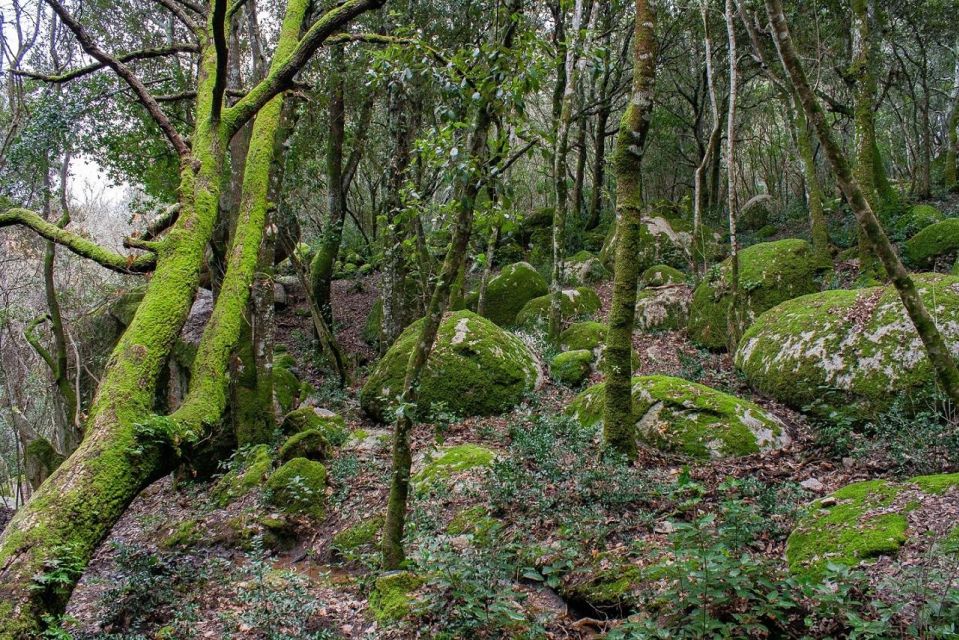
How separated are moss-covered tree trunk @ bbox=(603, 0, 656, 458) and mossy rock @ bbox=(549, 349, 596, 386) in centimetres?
345

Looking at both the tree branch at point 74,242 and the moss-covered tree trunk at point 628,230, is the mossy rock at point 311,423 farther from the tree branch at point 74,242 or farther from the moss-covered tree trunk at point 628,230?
the moss-covered tree trunk at point 628,230

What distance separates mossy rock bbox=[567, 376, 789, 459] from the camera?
5547 mm

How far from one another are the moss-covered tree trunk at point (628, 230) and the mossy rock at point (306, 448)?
11.9ft

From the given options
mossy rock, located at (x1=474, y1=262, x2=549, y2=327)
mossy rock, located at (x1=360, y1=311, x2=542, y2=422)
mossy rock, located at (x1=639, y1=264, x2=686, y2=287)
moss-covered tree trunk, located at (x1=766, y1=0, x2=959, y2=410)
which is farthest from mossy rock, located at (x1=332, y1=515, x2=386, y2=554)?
mossy rock, located at (x1=639, y1=264, x2=686, y2=287)

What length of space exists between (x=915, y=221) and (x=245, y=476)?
1415 centimetres

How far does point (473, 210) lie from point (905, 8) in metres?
21.1

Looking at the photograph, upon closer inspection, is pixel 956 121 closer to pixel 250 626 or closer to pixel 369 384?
pixel 369 384

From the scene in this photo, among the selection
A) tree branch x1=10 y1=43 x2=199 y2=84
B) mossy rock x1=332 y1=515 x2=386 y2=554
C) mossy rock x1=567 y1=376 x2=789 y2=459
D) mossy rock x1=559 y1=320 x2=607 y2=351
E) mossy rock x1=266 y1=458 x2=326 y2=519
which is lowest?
mossy rock x1=332 y1=515 x2=386 y2=554

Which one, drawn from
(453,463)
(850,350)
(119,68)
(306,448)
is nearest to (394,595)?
(453,463)

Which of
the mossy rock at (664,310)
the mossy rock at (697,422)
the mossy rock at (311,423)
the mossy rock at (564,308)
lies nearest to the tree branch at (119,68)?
the mossy rock at (311,423)

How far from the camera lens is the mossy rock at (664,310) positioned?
11273 mm

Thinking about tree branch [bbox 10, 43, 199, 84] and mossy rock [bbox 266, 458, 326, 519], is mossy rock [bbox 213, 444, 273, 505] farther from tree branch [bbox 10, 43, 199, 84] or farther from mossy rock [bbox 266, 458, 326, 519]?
tree branch [bbox 10, 43, 199, 84]

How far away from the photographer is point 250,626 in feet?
12.4

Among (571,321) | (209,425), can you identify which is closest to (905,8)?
(571,321)
